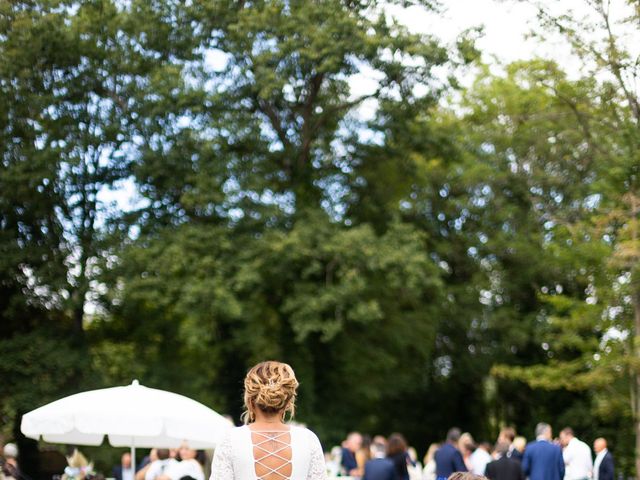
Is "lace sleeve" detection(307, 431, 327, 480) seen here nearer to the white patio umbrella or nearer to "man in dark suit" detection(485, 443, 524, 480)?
the white patio umbrella

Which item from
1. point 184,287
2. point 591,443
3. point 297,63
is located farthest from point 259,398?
point 591,443

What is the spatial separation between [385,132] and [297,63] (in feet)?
13.7

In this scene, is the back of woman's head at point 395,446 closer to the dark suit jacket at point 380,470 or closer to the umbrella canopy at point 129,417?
the dark suit jacket at point 380,470

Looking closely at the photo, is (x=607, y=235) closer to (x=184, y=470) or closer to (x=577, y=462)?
(x=577, y=462)

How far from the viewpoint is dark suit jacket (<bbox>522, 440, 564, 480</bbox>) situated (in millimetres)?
14508

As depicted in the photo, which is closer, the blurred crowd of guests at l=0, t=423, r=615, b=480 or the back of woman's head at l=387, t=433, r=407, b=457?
the blurred crowd of guests at l=0, t=423, r=615, b=480

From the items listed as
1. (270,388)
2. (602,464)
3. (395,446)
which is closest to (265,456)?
(270,388)

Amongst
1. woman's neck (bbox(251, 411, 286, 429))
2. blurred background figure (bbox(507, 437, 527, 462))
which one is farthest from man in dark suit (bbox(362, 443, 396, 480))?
woman's neck (bbox(251, 411, 286, 429))

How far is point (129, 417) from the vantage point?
12094 millimetres

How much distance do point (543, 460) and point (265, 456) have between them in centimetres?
1073

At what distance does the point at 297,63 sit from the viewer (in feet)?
95.5

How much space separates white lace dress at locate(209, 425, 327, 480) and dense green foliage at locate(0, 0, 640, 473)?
20373 millimetres

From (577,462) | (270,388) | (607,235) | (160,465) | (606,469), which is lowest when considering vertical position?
(606,469)

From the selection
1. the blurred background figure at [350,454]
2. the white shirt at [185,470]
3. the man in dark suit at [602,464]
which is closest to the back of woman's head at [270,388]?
the white shirt at [185,470]
